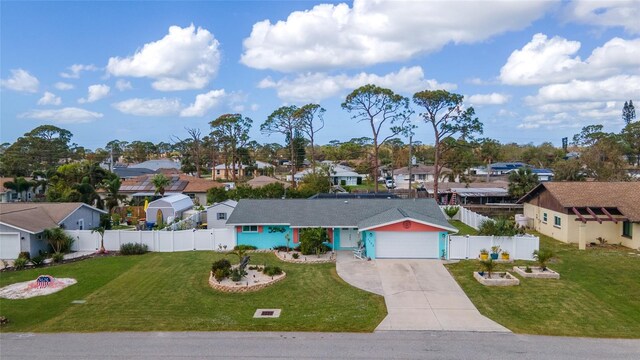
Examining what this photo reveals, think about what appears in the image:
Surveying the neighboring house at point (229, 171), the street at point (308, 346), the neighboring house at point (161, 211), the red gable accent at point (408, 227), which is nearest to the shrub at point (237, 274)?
the street at point (308, 346)

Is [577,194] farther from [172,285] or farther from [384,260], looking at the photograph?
[172,285]

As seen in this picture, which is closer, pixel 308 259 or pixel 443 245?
pixel 308 259

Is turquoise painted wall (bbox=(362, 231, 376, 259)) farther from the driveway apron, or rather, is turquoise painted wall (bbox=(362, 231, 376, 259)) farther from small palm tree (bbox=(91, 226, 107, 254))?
small palm tree (bbox=(91, 226, 107, 254))

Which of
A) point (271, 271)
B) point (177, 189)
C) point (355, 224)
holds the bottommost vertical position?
point (271, 271)

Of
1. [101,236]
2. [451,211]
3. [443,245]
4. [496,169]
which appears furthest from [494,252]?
[496,169]

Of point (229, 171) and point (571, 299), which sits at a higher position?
point (229, 171)

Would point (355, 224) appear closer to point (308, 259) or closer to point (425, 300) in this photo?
point (308, 259)

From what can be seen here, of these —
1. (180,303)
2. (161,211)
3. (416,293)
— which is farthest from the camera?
(161,211)
